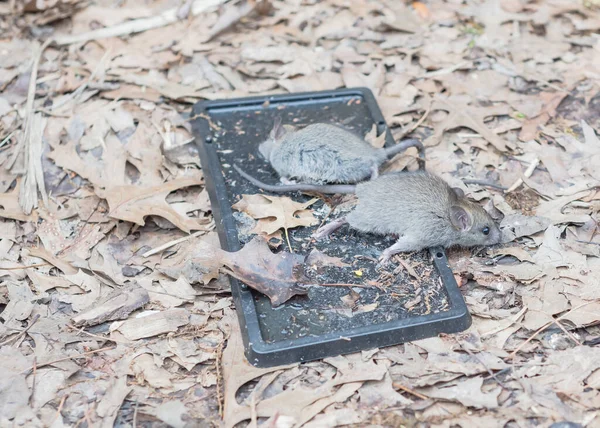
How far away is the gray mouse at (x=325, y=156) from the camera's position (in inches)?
210

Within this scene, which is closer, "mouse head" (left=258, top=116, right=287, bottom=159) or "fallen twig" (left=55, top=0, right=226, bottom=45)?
"mouse head" (left=258, top=116, right=287, bottom=159)

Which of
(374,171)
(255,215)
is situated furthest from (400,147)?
(255,215)

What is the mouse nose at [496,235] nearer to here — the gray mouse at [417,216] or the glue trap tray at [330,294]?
the gray mouse at [417,216]

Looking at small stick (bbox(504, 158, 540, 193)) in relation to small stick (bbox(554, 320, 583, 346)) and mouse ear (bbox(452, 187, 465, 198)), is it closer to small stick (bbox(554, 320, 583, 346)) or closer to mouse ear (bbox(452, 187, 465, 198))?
mouse ear (bbox(452, 187, 465, 198))

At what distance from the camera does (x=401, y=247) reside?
4.90 metres

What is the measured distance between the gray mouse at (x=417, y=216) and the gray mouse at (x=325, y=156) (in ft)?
0.86

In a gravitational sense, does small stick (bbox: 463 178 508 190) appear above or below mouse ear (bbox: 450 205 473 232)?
below

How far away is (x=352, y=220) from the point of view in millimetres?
5000

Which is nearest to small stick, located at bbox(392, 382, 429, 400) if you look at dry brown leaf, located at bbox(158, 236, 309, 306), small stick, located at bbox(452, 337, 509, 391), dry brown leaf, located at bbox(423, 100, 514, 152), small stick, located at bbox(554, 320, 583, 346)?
small stick, located at bbox(452, 337, 509, 391)

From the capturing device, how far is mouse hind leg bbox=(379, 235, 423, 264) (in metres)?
4.89

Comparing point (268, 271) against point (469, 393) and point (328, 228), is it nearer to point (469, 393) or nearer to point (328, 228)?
point (328, 228)

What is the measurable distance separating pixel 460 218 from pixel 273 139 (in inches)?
62.0

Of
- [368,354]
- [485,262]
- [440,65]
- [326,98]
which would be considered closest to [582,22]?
[440,65]

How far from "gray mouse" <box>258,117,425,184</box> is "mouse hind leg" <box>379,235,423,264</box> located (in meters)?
0.67
